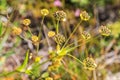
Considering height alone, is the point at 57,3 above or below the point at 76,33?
above

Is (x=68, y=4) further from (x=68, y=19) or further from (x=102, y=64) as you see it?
(x=102, y=64)

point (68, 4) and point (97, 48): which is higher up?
point (68, 4)

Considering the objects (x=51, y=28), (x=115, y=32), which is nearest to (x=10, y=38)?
(x=51, y=28)

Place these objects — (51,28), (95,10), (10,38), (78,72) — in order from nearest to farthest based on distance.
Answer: (78,72), (10,38), (51,28), (95,10)

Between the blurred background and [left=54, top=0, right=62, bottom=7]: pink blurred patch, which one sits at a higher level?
[left=54, top=0, right=62, bottom=7]: pink blurred patch

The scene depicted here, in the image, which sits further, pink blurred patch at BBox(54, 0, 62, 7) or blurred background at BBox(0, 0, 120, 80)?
pink blurred patch at BBox(54, 0, 62, 7)

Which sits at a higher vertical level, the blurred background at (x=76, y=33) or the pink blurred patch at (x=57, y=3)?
the pink blurred patch at (x=57, y=3)

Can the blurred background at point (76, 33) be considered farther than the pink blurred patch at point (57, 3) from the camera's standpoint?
No

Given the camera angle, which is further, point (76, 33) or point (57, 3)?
point (57, 3)
